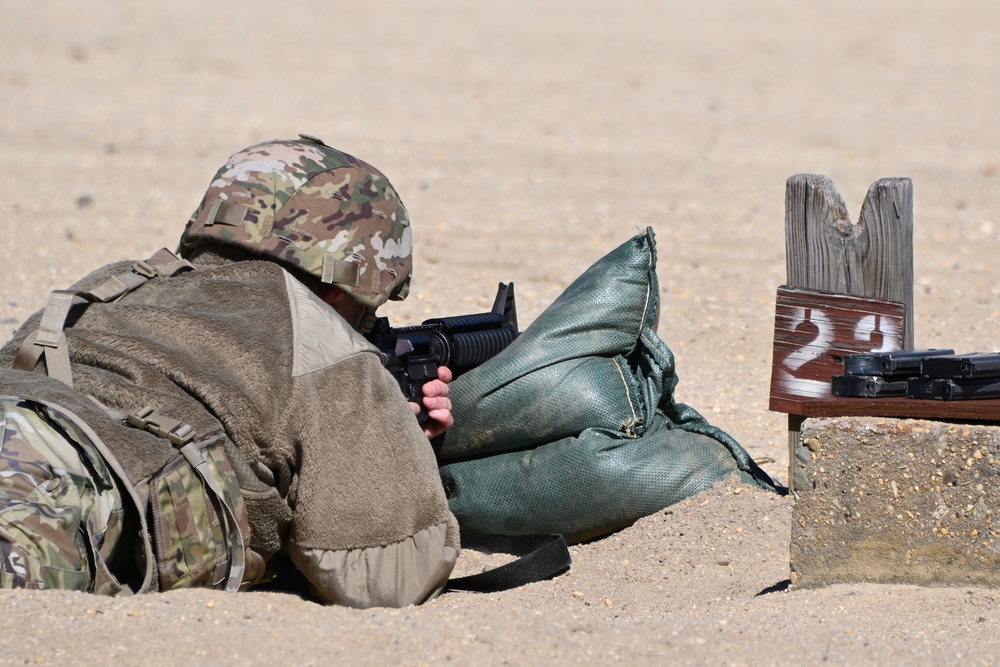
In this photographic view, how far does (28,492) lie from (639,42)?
532 inches

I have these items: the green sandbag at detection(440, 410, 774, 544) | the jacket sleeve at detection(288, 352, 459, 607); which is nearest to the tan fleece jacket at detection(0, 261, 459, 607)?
the jacket sleeve at detection(288, 352, 459, 607)

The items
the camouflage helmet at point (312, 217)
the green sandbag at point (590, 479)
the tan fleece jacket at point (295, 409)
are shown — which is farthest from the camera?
the green sandbag at point (590, 479)

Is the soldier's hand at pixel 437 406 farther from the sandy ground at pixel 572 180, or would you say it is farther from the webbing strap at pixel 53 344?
the webbing strap at pixel 53 344


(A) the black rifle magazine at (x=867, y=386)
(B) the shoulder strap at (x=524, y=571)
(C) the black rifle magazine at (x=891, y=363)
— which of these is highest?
(C) the black rifle magazine at (x=891, y=363)

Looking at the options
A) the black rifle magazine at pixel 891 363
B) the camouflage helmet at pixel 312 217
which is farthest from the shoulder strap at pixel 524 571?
the black rifle magazine at pixel 891 363

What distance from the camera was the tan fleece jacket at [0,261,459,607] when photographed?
2.69 m

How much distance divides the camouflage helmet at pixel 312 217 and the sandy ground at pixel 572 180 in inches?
32.0

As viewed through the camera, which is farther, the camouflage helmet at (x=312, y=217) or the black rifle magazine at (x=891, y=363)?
the camouflage helmet at (x=312, y=217)

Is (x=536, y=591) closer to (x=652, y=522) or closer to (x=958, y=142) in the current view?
(x=652, y=522)

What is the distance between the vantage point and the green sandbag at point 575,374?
3619mm

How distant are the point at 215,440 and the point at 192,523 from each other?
0.57 feet

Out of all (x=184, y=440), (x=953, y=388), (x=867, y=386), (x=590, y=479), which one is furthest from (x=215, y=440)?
(x=953, y=388)

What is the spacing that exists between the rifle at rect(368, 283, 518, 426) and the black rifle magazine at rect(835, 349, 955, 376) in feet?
3.73

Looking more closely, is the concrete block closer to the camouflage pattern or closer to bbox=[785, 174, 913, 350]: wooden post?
bbox=[785, 174, 913, 350]: wooden post
